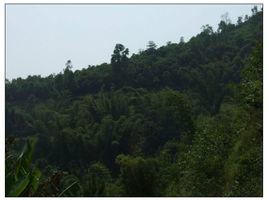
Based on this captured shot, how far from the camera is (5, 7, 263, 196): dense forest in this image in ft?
32.9

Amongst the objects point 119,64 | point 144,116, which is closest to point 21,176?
point 144,116

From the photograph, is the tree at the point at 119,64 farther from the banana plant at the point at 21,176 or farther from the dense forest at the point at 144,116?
the banana plant at the point at 21,176

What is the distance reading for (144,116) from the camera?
19531 mm

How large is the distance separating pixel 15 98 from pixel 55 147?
5937mm

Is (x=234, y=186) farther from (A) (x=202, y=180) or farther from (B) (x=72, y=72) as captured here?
(B) (x=72, y=72)

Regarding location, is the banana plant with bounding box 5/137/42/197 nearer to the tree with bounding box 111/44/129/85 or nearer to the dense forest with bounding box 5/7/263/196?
the dense forest with bounding box 5/7/263/196

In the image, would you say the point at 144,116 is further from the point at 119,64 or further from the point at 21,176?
the point at 21,176

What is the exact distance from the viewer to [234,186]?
692 centimetres

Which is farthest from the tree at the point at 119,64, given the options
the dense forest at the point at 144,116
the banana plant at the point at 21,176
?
the banana plant at the point at 21,176

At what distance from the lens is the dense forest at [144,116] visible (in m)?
10.0

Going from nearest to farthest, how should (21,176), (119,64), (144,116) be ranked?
(21,176), (144,116), (119,64)
